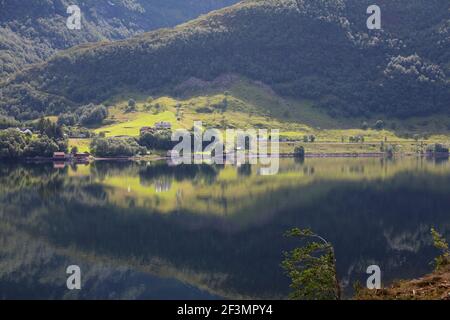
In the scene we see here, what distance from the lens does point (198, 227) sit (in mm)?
75188

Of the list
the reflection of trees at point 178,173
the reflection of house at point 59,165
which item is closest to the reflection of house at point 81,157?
the reflection of house at point 59,165

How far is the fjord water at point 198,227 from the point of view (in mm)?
51562

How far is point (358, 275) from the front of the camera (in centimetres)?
4934

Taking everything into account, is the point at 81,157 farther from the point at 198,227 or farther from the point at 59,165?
the point at 198,227

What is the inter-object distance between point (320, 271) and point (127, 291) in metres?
25.4

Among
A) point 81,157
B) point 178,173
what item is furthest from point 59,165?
point 178,173

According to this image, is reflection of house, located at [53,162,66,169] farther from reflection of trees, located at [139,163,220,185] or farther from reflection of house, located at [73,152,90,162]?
reflection of trees, located at [139,163,220,185]

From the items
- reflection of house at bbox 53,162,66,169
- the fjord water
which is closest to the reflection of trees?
the fjord water

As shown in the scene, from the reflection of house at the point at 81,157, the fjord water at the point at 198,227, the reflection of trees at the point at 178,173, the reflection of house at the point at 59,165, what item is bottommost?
the fjord water at the point at 198,227

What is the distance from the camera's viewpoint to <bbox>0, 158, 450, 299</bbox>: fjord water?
5156cm

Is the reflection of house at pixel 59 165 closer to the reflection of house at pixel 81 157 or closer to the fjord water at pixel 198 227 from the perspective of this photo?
the reflection of house at pixel 81 157

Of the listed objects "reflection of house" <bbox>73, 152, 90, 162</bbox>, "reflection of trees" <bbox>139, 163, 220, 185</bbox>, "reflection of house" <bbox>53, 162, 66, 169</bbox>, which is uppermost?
"reflection of house" <bbox>73, 152, 90, 162</bbox>

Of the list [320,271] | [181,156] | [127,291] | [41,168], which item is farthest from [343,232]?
[181,156]

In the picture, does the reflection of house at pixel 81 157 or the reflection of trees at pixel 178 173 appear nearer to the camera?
the reflection of trees at pixel 178 173
